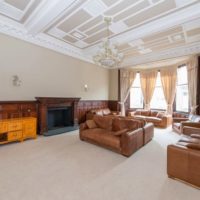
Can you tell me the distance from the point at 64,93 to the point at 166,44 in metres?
5.05

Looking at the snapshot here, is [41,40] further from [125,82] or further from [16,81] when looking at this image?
[125,82]

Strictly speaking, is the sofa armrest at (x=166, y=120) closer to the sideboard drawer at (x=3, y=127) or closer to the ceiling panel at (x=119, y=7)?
the ceiling panel at (x=119, y=7)

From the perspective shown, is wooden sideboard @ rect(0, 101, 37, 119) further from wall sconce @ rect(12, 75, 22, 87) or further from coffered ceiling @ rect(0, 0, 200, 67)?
coffered ceiling @ rect(0, 0, 200, 67)

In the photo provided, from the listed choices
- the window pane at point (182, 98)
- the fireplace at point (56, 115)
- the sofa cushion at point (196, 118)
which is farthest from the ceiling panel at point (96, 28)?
the window pane at point (182, 98)

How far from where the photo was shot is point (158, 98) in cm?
852

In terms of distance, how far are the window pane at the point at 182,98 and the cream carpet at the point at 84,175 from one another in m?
4.15

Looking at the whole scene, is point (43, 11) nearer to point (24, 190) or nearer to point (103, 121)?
point (103, 121)

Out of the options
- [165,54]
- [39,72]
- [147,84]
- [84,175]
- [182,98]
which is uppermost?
[165,54]

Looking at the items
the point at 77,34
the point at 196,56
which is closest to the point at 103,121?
the point at 77,34

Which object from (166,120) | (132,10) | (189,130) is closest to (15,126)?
(132,10)

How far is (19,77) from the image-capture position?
16.1 feet

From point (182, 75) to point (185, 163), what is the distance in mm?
6250

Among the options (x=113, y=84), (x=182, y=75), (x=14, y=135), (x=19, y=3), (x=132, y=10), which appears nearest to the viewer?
(x=19, y=3)

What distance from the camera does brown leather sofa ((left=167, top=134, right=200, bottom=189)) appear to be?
2.29 m
